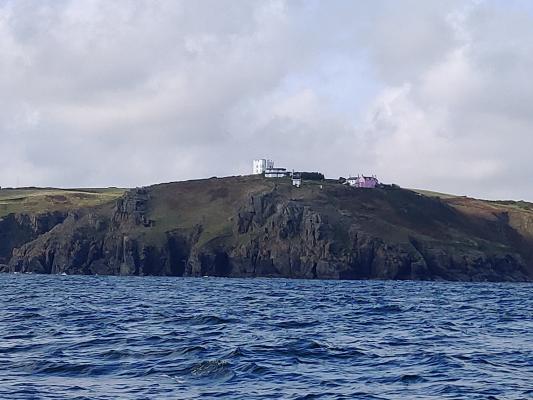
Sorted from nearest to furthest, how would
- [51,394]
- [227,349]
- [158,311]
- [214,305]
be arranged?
1. [51,394]
2. [227,349]
3. [158,311]
4. [214,305]

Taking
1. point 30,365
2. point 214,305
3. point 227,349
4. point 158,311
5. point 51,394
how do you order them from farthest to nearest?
point 214,305, point 158,311, point 227,349, point 30,365, point 51,394

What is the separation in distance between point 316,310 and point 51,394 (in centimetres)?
3870

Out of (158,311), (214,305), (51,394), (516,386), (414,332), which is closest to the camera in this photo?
(51,394)

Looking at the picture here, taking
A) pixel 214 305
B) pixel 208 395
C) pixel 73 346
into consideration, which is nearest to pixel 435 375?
pixel 208 395

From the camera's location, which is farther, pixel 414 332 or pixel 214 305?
pixel 214 305

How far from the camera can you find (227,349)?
125 feet

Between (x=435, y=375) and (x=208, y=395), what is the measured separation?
8.67 meters

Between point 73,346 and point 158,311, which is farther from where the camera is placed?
point 158,311

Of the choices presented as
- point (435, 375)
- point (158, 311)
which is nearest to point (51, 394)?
point (435, 375)

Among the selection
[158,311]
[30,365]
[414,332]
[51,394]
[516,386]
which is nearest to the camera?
[51,394]

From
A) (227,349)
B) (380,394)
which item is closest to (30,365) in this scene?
(227,349)

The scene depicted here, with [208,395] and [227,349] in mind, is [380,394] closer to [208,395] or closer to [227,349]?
[208,395]

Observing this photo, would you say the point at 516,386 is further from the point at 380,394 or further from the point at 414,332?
the point at 414,332

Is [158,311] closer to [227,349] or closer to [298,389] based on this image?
[227,349]
